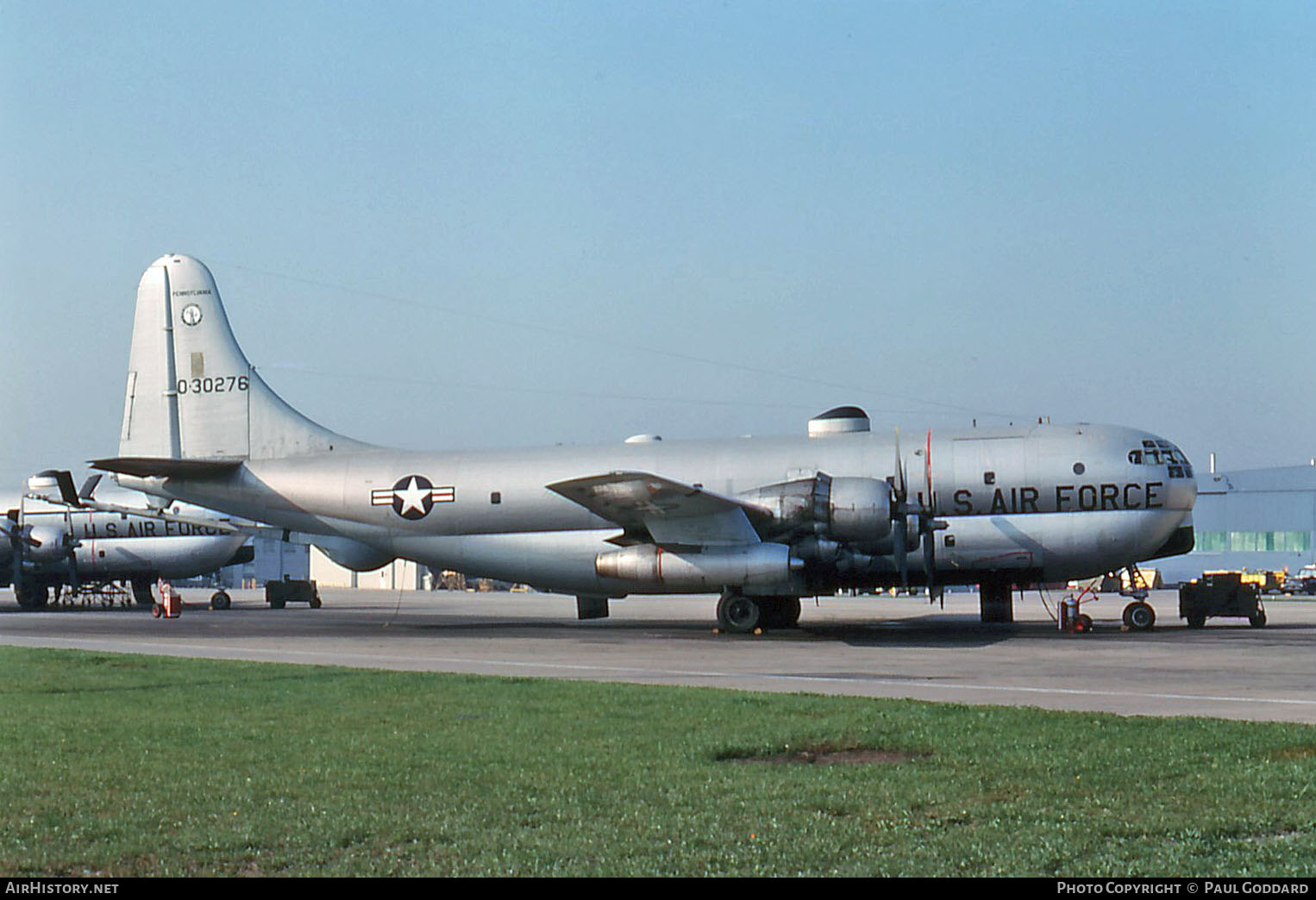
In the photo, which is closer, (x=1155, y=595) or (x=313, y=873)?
(x=313, y=873)

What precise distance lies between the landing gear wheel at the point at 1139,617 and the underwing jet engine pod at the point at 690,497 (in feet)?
4.71

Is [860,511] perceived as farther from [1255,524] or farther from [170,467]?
[1255,524]

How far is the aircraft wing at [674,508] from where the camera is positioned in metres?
30.6

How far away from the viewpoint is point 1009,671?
68.9 feet

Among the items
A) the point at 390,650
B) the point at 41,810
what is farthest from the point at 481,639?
the point at 41,810

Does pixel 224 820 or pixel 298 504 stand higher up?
pixel 298 504

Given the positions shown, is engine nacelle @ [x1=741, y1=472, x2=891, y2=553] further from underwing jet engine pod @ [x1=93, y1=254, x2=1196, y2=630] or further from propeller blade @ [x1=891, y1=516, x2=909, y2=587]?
propeller blade @ [x1=891, y1=516, x2=909, y2=587]

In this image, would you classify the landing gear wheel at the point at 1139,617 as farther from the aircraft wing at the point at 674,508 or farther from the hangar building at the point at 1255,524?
the hangar building at the point at 1255,524

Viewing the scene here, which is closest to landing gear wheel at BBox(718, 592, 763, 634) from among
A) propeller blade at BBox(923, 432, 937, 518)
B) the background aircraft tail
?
propeller blade at BBox(923, 432, 937, 518)

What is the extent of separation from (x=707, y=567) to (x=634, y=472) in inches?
118

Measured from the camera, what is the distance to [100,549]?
5841cm

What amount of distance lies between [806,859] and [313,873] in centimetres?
291

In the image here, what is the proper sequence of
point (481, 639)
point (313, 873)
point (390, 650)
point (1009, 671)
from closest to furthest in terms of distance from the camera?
point (313, 873), point (1009, 671), point (390, 650), point (481, 639)
